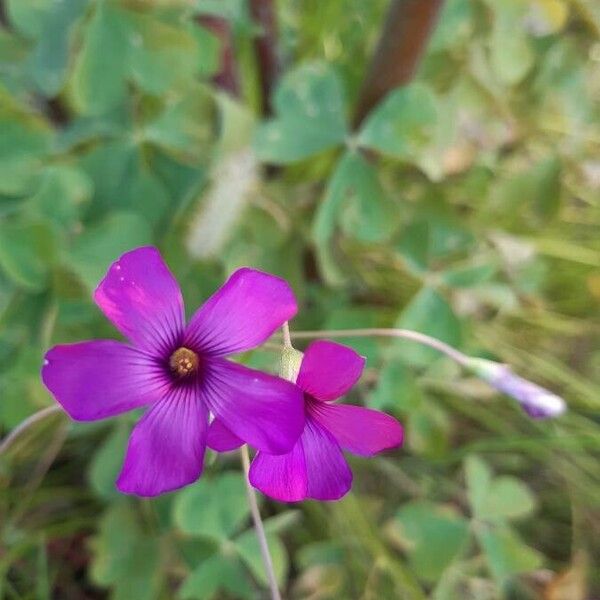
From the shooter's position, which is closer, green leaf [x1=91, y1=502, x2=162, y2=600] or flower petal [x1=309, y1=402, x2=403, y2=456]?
flower petal [x1=309, y1=402, x2=403, y2=456]

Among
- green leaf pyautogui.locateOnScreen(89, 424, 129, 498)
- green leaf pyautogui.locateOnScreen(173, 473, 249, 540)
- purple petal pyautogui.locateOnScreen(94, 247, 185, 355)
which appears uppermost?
purple petal pyautogui.locateOnScreen(94, 247, 185, 355)

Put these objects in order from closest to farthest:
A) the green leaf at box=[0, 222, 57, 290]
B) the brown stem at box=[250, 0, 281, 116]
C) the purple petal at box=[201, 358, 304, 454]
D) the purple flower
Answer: the purple petal at box=[201, 358, 304, 454] < the purple flower < the green leaf at box=[0, 222, 57, 290] < the brown stem at box=[250, 0, 281, 116]

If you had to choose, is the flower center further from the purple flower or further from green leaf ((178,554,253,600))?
green leaf ((178,554,253,600))

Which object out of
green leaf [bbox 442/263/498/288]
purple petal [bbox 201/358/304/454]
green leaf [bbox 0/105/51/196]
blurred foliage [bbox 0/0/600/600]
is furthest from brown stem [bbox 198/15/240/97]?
purple petal [bbox 201/358/304/454]

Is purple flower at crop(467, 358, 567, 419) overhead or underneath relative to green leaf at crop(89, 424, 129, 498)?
overhead

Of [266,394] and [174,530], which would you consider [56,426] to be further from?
[266,394]

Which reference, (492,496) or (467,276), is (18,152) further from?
(492,496)

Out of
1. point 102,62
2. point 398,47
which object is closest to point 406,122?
point 398,47

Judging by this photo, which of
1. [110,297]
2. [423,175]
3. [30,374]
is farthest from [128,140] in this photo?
[110,297]
